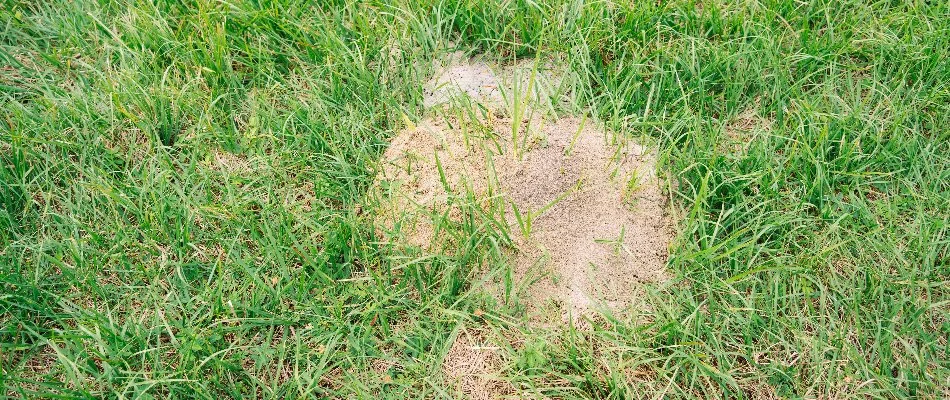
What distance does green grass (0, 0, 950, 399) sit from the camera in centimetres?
213

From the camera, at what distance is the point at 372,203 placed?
2.38m

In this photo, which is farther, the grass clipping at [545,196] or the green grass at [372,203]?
the grass clipping at [545,196]

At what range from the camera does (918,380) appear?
81.7 inches

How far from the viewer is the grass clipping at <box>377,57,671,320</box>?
2250mm

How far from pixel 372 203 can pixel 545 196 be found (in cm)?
59

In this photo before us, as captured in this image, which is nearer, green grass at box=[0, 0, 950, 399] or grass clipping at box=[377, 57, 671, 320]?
green grass at box=[0, 0, 950, 399]

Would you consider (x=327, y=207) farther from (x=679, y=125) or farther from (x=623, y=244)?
(x=679, y=125)

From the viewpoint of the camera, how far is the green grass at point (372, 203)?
2133mm

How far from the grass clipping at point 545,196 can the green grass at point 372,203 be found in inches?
3.0

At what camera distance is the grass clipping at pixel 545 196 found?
7.38ft

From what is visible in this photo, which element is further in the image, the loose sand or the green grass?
the loose sand

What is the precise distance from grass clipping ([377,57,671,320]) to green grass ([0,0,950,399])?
8 cm

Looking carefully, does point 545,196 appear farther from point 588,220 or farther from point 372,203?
point 372,203

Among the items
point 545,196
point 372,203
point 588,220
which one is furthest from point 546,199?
point 372,203
